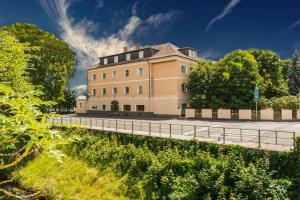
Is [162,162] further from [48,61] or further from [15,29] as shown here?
[15,29]

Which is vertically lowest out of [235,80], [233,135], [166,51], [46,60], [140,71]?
[233,135]

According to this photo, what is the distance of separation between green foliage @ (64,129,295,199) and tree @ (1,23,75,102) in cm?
1383

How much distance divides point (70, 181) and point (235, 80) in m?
23.1

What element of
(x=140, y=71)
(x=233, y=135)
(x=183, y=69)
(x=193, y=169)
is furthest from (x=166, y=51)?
(x=193, y=169)

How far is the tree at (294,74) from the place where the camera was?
44.3 m

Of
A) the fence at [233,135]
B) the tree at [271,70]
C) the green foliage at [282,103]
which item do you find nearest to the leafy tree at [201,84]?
the green foliage at [282,103]

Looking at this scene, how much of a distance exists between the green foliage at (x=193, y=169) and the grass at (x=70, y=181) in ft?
2.73

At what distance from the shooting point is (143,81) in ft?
128

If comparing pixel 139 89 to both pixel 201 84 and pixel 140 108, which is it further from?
pixel 201 84

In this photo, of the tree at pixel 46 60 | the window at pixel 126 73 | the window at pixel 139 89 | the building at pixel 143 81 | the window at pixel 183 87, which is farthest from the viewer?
the window at pixel 126 73

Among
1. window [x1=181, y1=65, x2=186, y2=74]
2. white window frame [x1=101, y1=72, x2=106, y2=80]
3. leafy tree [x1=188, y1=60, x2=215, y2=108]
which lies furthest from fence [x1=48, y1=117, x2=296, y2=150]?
white window frame [x1=101, y1=72, x2=106, y2=80]

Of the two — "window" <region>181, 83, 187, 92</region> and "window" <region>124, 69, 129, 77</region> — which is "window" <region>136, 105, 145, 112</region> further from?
"window" <region>181, 83, 187, 92</region>

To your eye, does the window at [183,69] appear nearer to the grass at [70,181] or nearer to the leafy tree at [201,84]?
the leafy tree at [201,84]

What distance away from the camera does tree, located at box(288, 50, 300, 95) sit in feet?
145
